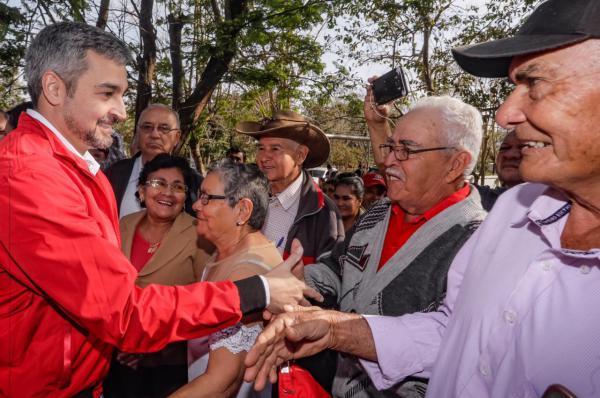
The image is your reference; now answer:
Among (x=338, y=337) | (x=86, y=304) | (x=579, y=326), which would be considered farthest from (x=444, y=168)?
(x=86, y=304)

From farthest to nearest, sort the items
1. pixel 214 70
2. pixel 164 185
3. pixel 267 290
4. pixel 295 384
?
1. pixel 214 70
2. pixel 164 185
3. pixel 267 290
4. pixel 295 384

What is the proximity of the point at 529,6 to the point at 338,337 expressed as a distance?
10.7 m

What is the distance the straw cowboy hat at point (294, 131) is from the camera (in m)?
4.22

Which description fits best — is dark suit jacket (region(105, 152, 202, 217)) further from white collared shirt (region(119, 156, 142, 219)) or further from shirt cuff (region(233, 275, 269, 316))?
shirt cuff (region(233, 275, 269, 316))

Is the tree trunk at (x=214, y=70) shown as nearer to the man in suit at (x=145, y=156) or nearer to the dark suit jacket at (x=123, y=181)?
the man in suit at (x=145, y=156)

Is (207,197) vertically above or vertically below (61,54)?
below

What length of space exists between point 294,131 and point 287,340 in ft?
9.15

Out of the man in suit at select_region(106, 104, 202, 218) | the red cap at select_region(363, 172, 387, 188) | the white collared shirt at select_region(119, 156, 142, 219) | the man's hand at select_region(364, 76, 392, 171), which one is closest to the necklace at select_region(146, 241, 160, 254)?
the man in suit at select_region(106, 104, 202, 218)

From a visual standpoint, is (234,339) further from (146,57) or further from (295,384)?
(146,57)

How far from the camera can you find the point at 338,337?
5.78 feet

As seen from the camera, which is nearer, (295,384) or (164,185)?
(295,384)

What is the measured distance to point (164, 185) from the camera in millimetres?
3531

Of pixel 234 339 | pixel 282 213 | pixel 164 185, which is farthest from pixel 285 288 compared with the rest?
pixel 282 213

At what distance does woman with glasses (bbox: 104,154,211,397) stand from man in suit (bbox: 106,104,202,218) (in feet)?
1.15
